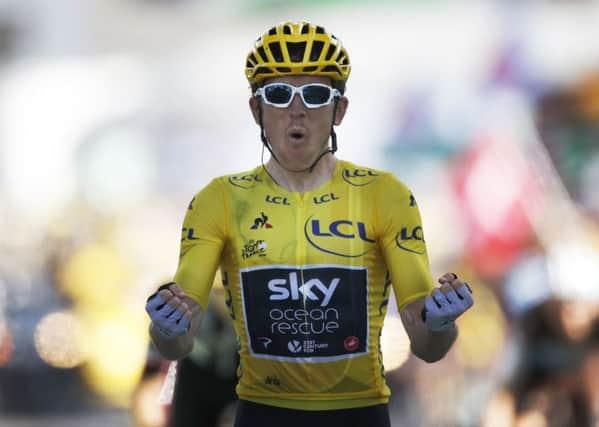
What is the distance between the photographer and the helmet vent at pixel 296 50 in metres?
5.92

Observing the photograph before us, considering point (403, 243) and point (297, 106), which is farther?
point (297, 106)

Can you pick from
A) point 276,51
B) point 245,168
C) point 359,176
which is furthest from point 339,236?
point 245,168

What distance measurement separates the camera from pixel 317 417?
18.7 feet

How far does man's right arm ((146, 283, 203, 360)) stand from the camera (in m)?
5.39

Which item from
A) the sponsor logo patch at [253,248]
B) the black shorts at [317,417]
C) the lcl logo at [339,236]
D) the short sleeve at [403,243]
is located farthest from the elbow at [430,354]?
the sponsor logo patch at [253,248]

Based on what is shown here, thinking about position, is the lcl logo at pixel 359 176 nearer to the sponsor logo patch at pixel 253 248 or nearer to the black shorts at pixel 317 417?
the sponsor logo patch at pixel 253 248

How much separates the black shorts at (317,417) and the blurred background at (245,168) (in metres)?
2.23

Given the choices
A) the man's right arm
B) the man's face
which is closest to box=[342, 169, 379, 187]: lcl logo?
the man's face

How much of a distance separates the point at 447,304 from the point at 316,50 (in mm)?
1158

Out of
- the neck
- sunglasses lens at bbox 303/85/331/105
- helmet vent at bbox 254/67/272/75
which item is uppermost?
helmet vent at bbox 254/67/272/75

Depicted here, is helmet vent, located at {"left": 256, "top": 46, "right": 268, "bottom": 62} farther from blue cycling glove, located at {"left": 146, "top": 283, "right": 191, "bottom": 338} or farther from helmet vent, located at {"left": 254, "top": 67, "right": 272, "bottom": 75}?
blue cycling glove, located at {"left": 146, "top": 283, "right": 191, "bottom": 338}

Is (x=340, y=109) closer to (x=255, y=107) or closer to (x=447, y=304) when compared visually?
(x=255, y=107)

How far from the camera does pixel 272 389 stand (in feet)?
18.8

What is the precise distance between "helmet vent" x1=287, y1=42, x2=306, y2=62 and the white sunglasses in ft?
0.39
